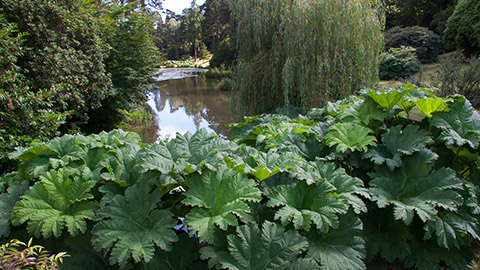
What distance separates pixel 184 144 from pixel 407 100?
71.5 inches

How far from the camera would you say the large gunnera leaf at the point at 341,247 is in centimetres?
145

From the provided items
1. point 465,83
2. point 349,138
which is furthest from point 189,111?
point 349,138

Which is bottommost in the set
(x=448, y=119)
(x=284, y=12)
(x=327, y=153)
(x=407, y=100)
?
(x=327, y=153)

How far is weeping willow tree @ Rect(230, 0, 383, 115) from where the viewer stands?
5.63 meters

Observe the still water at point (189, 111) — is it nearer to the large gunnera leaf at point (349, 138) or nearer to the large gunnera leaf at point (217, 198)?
the large gunnera leaf at point (349, 138)

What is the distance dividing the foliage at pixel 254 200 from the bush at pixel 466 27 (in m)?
15.2

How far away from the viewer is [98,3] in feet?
29.0

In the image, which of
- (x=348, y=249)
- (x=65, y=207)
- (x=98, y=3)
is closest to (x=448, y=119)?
(x=348, y=249)

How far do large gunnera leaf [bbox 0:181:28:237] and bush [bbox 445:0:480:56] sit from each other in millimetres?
17207

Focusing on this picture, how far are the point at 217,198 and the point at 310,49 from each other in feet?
16.0

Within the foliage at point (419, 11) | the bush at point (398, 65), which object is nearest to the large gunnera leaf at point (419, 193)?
the bush at point (398, 65)

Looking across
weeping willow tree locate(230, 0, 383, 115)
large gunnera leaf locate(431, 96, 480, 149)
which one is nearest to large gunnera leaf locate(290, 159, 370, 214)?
large gunnera leaf locate(431, 96, 480, 149)

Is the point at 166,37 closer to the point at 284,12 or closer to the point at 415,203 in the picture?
the point at 284,12

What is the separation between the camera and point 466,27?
1377 cm
